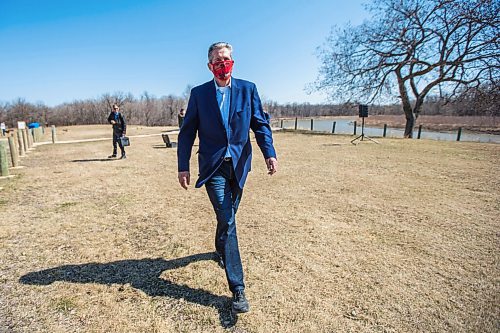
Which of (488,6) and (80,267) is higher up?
(488,6)

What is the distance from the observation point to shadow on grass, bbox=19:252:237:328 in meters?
2.62

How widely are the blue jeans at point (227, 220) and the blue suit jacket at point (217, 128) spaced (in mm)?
76

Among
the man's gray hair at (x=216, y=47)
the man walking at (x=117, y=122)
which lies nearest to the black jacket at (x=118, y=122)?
the man walking at (x=117, y=122)

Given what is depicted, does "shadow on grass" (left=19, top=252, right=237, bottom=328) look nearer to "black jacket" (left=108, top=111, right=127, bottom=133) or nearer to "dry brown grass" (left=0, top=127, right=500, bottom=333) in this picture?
"dry brown grass" (left=0, top=127, right=500, bottom=333)

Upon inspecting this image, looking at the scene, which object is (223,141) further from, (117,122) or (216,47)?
(117,122)

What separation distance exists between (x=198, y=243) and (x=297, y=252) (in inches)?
49.0

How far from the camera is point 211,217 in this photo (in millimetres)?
4707

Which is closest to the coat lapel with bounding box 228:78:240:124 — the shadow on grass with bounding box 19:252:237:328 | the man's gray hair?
the man's gray hair

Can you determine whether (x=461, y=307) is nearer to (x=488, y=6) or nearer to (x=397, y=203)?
(x=397, y=203)

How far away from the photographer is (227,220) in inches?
98.5

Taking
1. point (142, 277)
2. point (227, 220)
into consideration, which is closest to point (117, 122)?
point (142, 277)

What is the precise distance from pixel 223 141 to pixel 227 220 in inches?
26.6

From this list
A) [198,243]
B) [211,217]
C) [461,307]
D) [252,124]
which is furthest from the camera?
[211,217]

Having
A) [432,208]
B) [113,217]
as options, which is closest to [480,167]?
[432,208]
